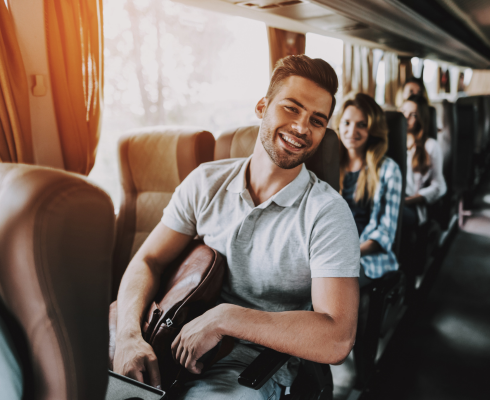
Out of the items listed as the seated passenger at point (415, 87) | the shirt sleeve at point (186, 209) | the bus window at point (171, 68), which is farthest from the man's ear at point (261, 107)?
the seated passenger at point (415, 87)

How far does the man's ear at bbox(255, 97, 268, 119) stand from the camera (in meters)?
1.57

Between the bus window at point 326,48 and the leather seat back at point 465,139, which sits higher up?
the bus window at point 326,48

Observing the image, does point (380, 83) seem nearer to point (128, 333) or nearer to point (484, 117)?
point (484, 117)

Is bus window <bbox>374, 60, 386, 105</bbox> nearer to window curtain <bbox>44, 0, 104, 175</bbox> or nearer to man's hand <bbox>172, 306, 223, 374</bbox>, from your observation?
window curtain <bbox>44, 0, 104, 175</bbox>

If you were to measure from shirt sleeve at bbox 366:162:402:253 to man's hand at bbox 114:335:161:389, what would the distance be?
1426 millimetres

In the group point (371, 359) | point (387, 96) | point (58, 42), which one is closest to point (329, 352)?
point (371, 359)

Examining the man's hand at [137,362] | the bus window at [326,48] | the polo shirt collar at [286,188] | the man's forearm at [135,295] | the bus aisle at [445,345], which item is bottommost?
the bus aisle at [445,345]

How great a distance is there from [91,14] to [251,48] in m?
1.73

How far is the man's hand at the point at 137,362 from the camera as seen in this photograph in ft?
3.59

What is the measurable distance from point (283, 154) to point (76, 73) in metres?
1.22

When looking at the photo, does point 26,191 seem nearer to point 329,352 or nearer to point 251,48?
point 329,352

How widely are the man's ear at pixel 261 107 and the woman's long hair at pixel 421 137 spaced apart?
209cm

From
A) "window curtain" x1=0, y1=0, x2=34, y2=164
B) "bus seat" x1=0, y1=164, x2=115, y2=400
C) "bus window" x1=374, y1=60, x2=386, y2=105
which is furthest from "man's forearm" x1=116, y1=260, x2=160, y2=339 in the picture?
"bus window" x1=374, y1=60, x2=386, y2=105

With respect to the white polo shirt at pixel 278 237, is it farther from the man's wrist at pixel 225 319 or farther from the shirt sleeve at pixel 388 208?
the shirt sleeve at pixel 388 208
